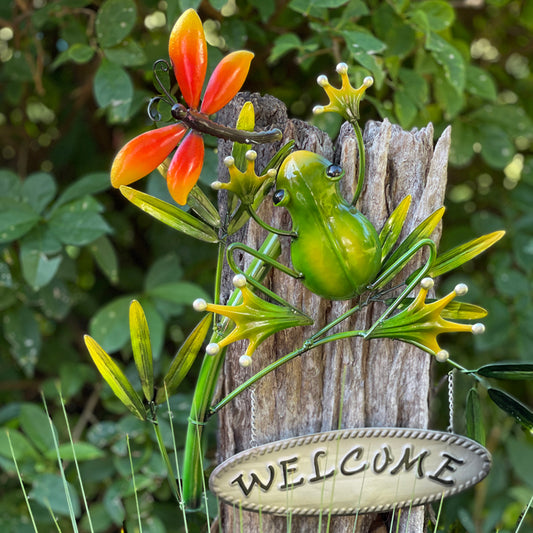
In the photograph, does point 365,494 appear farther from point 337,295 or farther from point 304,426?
point 337,295

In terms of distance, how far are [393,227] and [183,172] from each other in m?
0.23

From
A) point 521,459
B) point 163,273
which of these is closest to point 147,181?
point 163,273

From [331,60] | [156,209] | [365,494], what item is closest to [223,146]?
[156,209]

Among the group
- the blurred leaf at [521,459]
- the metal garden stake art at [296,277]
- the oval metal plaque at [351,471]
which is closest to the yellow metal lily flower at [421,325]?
the metal garden stake art at [296,277]

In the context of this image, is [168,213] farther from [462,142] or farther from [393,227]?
[462,142]

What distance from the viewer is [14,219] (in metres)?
0.89

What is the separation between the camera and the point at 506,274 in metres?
1.14

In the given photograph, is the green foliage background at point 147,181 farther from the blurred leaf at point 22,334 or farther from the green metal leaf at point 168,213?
the green metal leaf at point 168,213

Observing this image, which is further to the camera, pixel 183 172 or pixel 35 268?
pixel 35 268

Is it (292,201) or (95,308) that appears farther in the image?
(95,308)

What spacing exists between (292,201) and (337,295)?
0.10m

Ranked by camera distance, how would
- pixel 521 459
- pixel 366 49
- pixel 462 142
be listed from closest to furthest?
pixel 366 49
pixel 462 142
pixel 521 459

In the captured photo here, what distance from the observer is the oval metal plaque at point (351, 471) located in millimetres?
627

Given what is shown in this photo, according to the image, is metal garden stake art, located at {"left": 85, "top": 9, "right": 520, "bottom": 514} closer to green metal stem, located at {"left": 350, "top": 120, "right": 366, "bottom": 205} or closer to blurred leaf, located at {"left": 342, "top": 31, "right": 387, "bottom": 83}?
green metal stem, located at {"left": 350, "top": 120, "right": 366, "bottom": 205}
